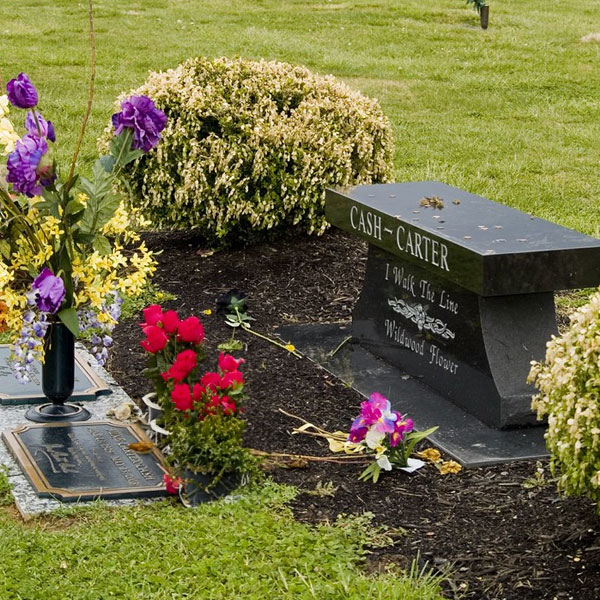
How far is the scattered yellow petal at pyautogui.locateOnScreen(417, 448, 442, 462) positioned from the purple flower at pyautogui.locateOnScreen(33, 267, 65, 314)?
5.72 feet

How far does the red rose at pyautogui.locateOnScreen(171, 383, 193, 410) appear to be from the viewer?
4668mm

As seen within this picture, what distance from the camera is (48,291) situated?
4.79 meters

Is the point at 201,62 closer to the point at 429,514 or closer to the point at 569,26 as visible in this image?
the point at 429,514

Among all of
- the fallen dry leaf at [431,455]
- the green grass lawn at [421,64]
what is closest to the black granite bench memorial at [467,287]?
the fallen dry leaf at [431,455]

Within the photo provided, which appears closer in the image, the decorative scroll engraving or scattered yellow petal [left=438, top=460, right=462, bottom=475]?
scattered yellow petal [left=438, top=460, right=462, bottom=475]

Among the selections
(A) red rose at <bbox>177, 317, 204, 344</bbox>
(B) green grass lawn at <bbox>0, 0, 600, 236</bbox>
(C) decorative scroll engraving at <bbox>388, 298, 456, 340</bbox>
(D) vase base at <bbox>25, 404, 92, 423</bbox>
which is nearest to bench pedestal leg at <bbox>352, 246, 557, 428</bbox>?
(C) decorative scroll engraving at <bbox>388, 298, 456, 340</bbox>

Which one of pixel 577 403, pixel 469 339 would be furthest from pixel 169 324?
pixel 577 403

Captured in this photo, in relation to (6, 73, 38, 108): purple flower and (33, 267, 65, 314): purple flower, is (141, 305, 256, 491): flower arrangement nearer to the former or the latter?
(33, 267, 65, 314): purple flower

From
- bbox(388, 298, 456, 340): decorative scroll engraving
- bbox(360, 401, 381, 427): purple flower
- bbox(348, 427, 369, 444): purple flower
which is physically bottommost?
bbox(348, 427, 369, 444): purple flower

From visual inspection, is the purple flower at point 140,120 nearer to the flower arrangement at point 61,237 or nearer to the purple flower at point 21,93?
the flower arrangement at point 61,237

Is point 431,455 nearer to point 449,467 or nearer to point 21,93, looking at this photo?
point 449,467

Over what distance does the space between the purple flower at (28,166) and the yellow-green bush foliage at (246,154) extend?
272 cm

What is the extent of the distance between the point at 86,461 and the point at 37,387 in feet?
3.30

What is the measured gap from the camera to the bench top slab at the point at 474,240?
5246 millimetres
